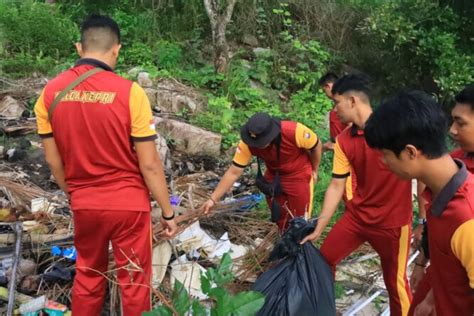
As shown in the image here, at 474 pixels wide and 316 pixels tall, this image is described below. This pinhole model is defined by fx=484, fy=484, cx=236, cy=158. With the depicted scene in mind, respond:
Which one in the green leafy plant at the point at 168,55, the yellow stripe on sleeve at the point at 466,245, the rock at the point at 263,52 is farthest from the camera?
the rock at the point at 263,52

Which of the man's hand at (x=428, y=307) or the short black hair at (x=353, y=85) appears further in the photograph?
the short black hair at (x=353, y=85)

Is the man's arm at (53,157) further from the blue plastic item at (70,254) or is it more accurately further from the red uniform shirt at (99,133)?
the blue plastic item at (70,254)

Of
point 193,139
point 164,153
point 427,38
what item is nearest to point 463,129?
point 164,153

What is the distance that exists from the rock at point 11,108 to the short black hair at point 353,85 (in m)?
5.20

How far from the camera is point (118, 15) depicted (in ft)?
31.9

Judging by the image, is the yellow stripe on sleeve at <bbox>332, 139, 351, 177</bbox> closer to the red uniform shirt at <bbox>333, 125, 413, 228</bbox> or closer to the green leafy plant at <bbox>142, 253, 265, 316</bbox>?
the red uniform shirt at <bbox>333, 125, 413, 228</bbox>

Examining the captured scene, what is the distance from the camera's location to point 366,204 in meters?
3.16

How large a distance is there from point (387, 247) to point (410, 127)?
5.25 ft

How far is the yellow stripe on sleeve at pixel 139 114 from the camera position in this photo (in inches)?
106

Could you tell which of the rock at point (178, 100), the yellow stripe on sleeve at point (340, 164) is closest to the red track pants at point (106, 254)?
the yellow stripe on sleeve at point (340, 164)

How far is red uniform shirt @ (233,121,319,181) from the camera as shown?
3.85 m

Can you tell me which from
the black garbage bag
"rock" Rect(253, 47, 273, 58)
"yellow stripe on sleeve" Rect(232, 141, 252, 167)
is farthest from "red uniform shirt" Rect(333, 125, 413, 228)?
"rock" Rect(253, 47, 273, 58)

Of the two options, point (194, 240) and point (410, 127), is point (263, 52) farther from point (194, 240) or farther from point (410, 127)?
point (410, 127)

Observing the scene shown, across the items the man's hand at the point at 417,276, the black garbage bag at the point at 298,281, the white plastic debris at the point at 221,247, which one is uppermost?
the man's hand at the point at 417,276
